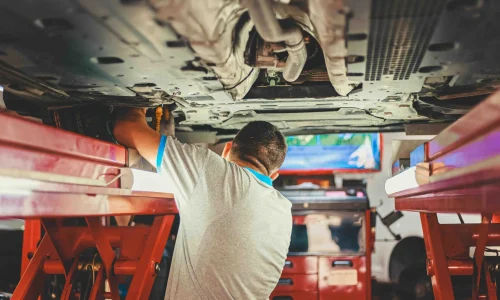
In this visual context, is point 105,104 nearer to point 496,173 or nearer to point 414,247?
point 496,173

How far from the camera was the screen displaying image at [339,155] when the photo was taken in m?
5.23

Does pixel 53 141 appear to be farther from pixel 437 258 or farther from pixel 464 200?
pixel 437 258

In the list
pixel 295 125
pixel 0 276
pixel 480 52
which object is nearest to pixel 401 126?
pixel 295 125

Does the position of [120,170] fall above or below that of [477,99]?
below

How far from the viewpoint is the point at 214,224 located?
6.41ft

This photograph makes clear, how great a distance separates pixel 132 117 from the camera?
2059mm

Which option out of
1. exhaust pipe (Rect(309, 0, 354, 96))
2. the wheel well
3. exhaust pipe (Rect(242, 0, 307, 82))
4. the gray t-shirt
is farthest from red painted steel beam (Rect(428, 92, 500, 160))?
the wheel well

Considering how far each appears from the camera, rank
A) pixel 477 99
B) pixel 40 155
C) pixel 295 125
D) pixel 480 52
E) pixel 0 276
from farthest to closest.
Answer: pixel 0 276 → pixel 295 125 → pixel 477 99 → pixel 480 52 → pixel 40 155

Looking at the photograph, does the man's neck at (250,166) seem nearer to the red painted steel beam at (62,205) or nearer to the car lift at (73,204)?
the car lift at (73,204)

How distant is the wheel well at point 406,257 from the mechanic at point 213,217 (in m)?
3.56

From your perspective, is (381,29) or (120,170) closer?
(381,29)

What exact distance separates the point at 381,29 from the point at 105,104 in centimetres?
135

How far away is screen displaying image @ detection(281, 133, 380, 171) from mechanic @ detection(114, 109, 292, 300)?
3106 mm

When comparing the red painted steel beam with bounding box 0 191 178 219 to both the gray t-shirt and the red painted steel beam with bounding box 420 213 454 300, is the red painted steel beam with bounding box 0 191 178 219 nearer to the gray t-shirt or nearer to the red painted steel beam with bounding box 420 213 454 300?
the gray t-shirt
